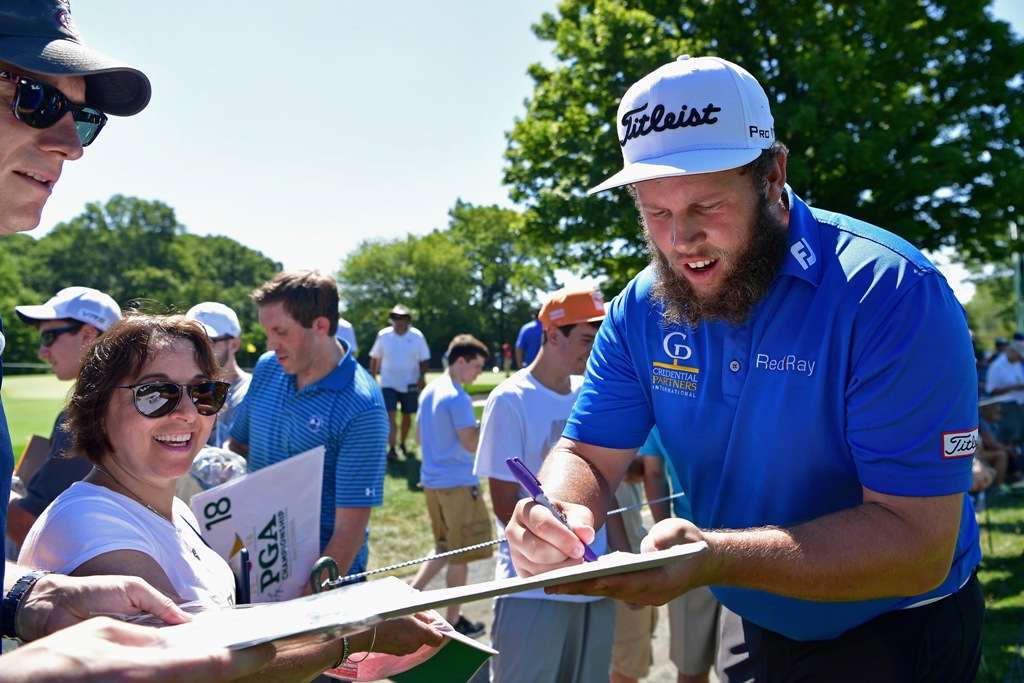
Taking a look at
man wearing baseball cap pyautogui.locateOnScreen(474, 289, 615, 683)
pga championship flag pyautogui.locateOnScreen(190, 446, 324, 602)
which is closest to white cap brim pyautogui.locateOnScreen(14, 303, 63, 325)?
pga championship flag pyautogui.locateOnScreen(190, 446, 324, 602)

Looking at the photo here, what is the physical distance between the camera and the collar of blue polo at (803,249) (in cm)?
216

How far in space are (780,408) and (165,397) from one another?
1735 mm

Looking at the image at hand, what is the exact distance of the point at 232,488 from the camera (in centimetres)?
314

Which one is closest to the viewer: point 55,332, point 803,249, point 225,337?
point 803,249

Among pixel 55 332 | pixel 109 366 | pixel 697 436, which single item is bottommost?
pixel 697 436

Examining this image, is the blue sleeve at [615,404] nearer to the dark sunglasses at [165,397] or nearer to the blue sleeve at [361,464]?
the dark sunglasses at [165,397]

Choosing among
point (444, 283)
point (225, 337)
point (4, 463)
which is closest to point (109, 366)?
point (4, 463)

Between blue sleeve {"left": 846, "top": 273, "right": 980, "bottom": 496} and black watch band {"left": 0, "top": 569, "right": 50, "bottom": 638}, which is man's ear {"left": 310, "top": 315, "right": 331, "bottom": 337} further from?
blue sleeve {"left": 846, "top": 273, "right": 980, "bottom": 496}

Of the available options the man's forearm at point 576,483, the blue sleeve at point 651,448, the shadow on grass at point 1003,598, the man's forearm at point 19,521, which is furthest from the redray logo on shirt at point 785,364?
the shadow on grass at point 1003,598

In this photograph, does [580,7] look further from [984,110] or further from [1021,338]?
[1021,338]

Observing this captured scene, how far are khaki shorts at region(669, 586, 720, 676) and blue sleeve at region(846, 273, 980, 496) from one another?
267 centimetres

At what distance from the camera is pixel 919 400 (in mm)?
1907

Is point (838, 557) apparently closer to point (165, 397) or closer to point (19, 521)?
point (165, 397)

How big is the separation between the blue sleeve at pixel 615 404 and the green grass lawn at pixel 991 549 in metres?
2.44
